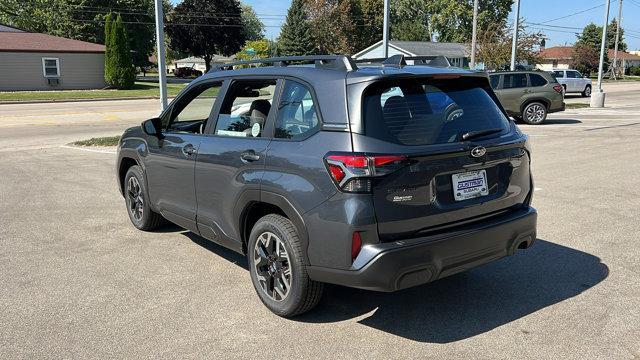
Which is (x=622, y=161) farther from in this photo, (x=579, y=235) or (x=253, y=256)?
(x=253, y=256)

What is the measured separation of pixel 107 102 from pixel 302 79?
Answer: 97.9ft

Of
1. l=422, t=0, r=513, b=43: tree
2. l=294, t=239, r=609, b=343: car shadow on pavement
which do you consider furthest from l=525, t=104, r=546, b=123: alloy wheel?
l=422, t=0, r=513, b=43: tree

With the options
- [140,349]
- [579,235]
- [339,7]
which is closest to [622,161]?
[579,235]

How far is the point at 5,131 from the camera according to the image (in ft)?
55.3

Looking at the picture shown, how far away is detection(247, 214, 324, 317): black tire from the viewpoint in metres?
3.76

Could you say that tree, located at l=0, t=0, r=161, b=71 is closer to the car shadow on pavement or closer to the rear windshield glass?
the car shadow on pavement

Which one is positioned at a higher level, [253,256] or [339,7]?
[339,7]

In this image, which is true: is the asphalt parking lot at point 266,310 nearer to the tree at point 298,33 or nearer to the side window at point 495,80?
the side window at point 495,80

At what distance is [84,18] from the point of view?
5269 centimetres

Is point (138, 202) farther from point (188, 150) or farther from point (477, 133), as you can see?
point (477, 133)

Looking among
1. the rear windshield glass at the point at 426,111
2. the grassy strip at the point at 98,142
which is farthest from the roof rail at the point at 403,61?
the grassy strip at the point at 98,142

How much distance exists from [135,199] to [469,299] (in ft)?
12.5

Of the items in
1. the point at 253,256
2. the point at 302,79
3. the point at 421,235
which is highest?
the point at 302,79

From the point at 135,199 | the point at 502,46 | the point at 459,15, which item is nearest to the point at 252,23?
the point at 459,15
